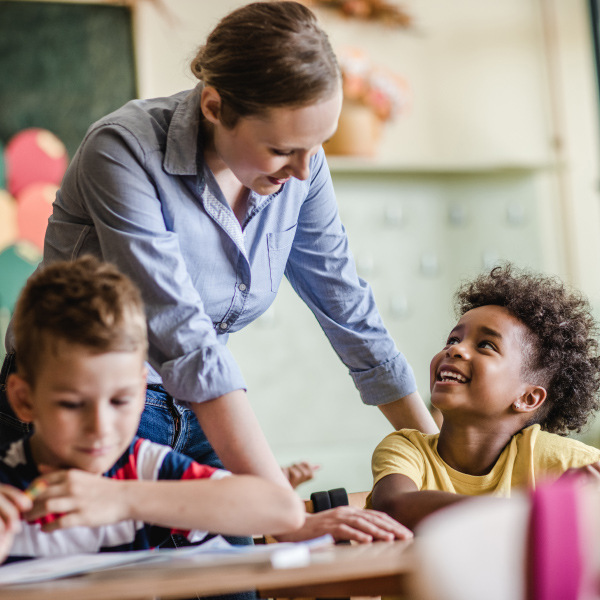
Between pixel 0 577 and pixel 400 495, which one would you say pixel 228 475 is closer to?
pixel 0 577

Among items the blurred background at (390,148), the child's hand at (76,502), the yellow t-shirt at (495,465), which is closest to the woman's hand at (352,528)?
the child's hand at (76,502)

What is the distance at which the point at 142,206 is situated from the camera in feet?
3.61

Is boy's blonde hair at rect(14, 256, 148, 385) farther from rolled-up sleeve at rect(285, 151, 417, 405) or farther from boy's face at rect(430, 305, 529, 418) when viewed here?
boy's face at rect(430, 305, 529, 418)

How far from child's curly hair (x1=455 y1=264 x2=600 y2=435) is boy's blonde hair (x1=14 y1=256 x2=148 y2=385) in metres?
0.89

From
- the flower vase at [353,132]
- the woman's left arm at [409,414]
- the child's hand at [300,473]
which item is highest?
the flower vase at [353,132]

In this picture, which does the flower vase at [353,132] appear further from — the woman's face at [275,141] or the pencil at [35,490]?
the pencil at [35,490]

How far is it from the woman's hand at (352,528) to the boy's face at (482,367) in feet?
1.59

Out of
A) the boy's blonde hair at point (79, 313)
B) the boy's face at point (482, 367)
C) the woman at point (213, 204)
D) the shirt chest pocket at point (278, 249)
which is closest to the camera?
the boy's blonde hair at point (79, 313)

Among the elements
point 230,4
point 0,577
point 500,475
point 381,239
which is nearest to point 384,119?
point 381,239

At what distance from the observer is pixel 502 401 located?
1528 mm

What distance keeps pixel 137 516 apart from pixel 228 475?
130 millimetres

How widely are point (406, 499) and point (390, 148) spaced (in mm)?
2990

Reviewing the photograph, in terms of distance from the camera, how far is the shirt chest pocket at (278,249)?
1.35m

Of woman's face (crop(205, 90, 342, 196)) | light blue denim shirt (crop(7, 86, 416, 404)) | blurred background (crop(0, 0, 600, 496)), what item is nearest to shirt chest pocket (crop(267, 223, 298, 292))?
light blue denim shirt (crop(7, 86, 416, 404))
